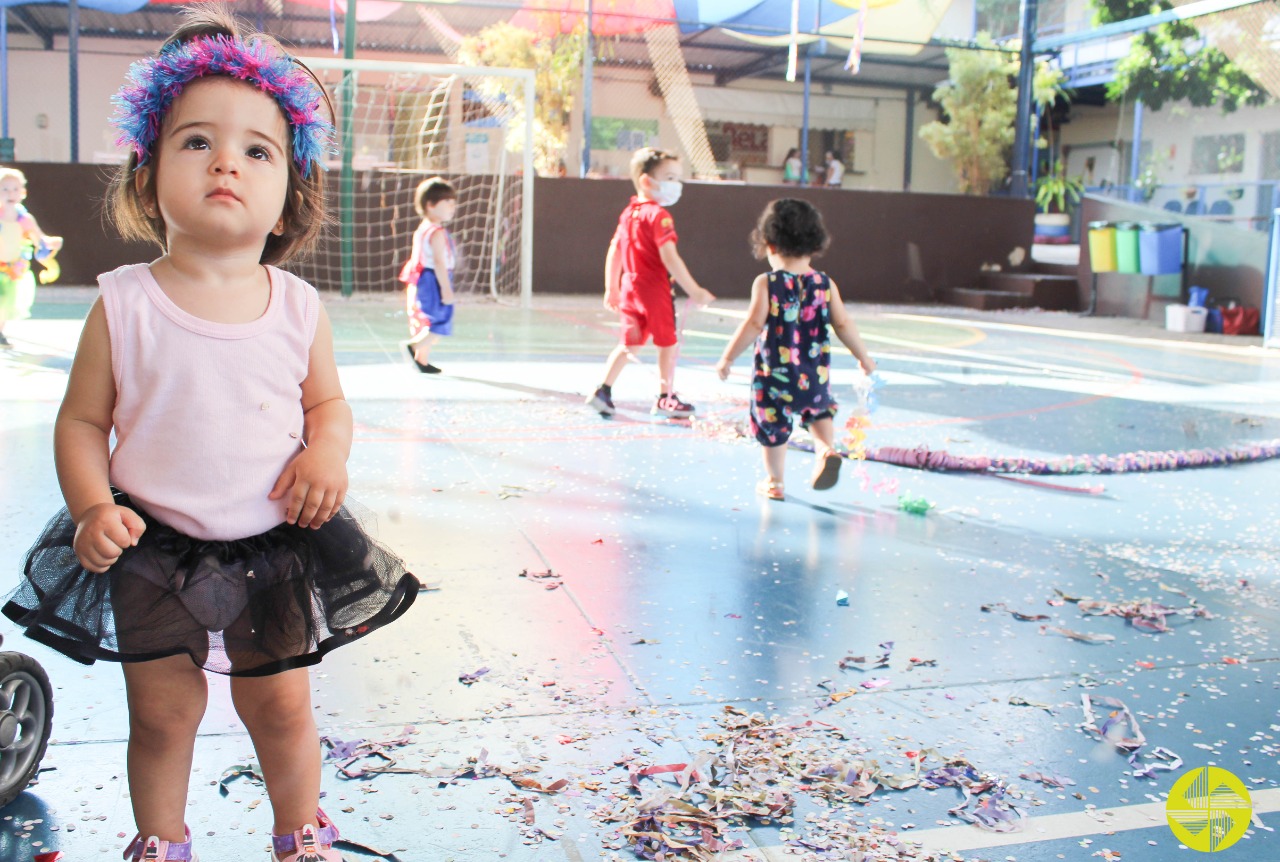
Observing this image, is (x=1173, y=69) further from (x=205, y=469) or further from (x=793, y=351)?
(x=205, y=469)

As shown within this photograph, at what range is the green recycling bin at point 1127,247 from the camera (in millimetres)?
13652

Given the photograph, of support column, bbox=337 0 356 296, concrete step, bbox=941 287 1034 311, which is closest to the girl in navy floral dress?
support column, bbox=337 0 356 296

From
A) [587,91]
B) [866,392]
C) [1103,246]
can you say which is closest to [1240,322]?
[1103,246]

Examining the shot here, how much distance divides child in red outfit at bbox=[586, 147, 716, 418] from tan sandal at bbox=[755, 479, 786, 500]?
1701 mm

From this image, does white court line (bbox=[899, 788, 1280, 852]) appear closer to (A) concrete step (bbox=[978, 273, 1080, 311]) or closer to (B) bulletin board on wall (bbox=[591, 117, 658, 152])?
(A) concrete step (bbox=[978, 273, 1080, 311])

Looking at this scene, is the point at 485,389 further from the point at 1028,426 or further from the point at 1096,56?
the point at 1096,56

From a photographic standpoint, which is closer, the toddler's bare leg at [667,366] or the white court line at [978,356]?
the toddler's bare leg at [667,366]

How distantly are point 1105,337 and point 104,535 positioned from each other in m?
11.6

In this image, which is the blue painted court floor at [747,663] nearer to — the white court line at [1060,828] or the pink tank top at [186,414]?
the white court line at [1060,828]

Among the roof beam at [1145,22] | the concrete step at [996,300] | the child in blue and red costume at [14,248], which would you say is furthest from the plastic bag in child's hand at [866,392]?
the concrete step at [996,300]

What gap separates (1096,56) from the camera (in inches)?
742

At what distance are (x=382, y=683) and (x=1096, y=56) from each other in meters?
19.3

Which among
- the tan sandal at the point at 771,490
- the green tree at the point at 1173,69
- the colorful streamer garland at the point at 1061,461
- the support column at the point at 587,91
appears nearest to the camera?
the tan sandal at the point at 771,490

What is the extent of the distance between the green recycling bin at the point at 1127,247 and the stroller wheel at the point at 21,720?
13670mm
